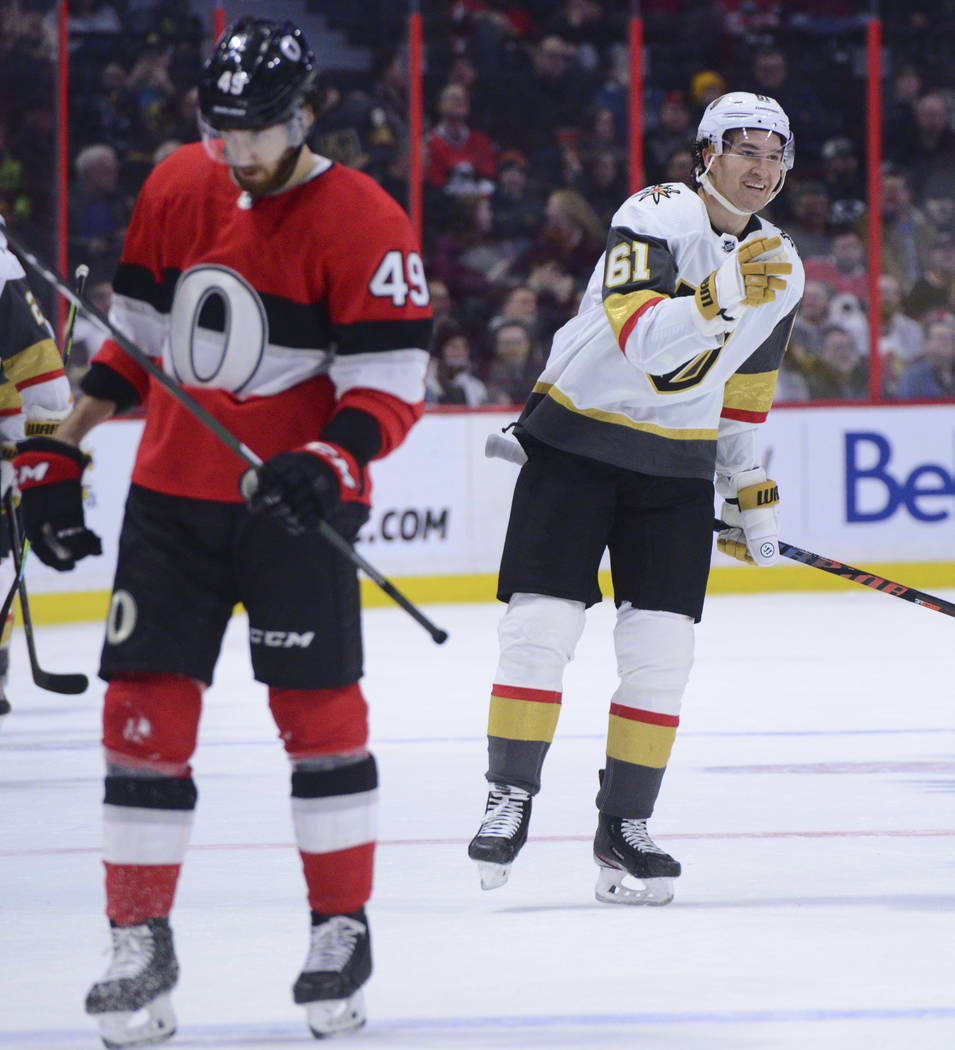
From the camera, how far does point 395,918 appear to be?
2.82 metres

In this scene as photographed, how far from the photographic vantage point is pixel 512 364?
807 centimetres

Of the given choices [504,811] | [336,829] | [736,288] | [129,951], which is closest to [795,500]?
[504,811]

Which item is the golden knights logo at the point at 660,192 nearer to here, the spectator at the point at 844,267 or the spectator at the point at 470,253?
the spectator at the point at 470,253

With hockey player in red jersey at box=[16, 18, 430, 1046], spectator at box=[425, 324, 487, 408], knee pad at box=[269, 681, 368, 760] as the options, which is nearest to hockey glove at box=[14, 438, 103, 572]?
hockey player in red jersey at box=[16, 18, 430, 1046]

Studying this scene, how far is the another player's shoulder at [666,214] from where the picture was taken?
9.80ft

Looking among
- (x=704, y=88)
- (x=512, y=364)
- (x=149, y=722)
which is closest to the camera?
(x=149, y=722)

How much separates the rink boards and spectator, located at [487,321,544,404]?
340mm

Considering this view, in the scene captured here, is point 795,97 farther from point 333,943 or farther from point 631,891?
point 333,943

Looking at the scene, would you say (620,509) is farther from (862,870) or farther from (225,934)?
(225,934)

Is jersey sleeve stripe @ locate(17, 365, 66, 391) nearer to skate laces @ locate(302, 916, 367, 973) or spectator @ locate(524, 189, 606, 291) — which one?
skate laces @ locate(302, 916, 367, 973)

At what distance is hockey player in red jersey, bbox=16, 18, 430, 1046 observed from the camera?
87.7 inches

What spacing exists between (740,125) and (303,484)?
115 centimetres

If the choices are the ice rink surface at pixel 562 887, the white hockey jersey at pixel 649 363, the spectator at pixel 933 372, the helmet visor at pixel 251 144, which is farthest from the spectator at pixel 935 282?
the helmet visor at pixel 251 144

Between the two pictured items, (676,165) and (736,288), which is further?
(676,165)
